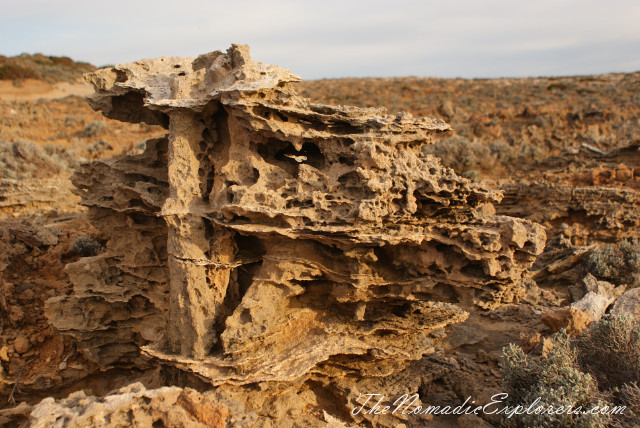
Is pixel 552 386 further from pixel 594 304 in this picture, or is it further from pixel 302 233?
pixel 302 233

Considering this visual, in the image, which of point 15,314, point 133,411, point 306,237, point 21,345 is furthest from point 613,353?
point 15,314

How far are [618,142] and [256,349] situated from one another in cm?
1496

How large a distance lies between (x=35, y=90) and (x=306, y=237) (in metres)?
33.4

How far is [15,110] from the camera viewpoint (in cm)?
2272

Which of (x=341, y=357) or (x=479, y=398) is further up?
(x=341, y=357)

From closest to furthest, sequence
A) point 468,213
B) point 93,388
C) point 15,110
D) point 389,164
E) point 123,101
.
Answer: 1. point 389,164
2. point 468,213
3. point 123,101
4. point 93,388
5. point 15,110

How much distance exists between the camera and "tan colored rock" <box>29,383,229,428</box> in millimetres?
3424

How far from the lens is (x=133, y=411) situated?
353 centimetres

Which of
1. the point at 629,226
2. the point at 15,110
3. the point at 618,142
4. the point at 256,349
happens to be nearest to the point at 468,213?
the point at 256,349

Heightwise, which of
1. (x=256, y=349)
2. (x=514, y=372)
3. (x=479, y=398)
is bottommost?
(x=479, y=398)

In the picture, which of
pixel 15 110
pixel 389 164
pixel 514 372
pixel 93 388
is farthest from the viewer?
pixel 15 110

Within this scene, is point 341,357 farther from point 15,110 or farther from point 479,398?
point 15,110

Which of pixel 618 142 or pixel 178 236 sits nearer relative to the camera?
pixel 178 236

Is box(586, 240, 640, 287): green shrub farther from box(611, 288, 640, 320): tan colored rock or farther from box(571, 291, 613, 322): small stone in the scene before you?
box(571, 291, 613, 322): small stone
